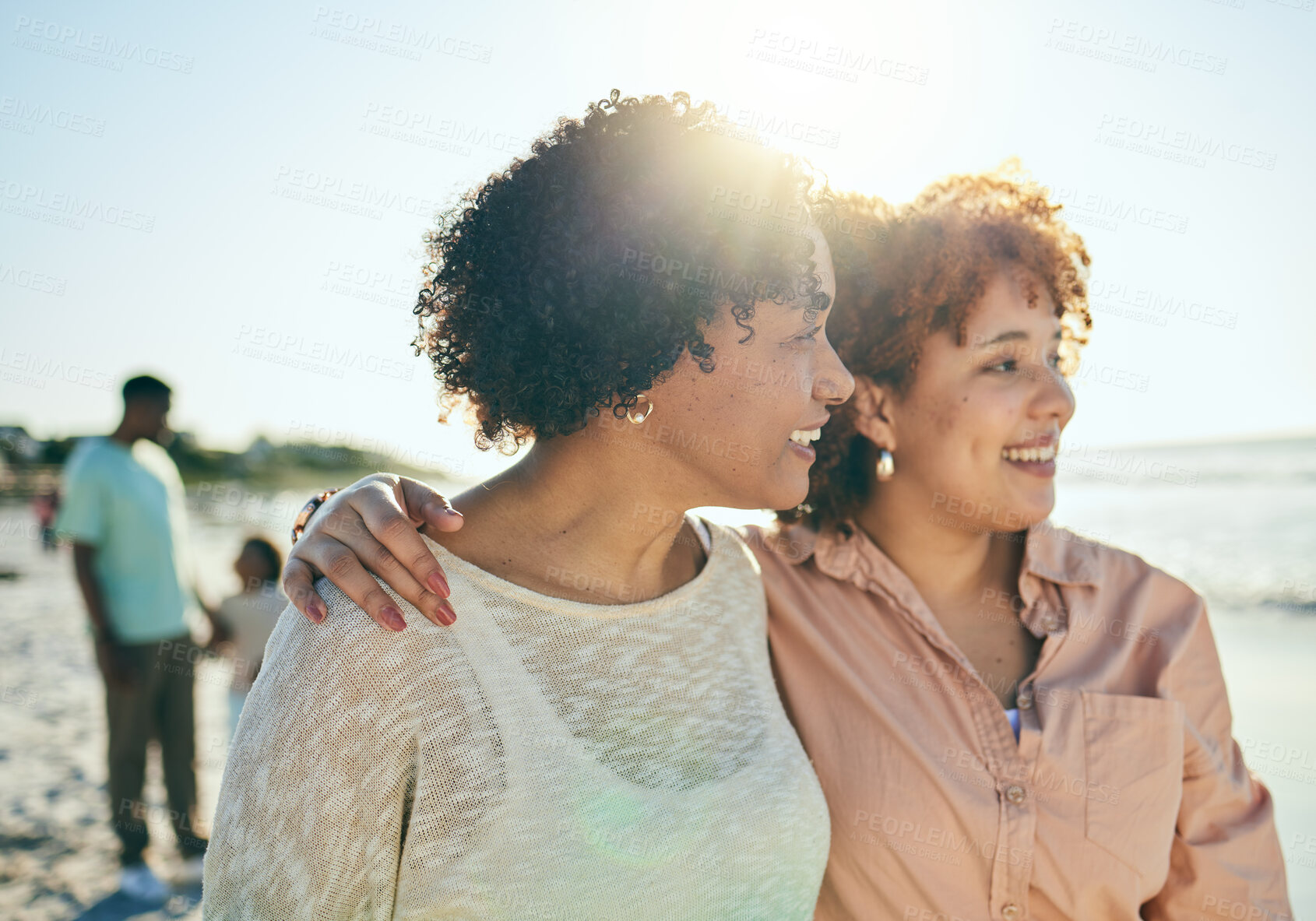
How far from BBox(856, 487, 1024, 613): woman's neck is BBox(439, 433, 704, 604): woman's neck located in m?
0.88

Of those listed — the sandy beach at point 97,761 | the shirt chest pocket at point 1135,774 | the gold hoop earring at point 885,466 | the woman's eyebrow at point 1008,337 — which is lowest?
the sandy beach at point 97,761

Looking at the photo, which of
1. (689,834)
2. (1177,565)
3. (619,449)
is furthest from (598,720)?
(1177,565)

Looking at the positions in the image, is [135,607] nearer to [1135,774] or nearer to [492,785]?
[492,785]

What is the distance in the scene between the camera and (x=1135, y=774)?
6.79 feet

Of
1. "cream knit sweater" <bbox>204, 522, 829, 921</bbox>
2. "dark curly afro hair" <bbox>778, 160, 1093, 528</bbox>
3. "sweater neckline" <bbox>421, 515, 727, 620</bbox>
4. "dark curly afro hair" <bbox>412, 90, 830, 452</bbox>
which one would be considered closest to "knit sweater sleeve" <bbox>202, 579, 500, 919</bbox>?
"cream knit sweater" <bbox>204, 522, 829, 921</bbox>

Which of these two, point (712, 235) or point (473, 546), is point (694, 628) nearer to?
point (473, 546)

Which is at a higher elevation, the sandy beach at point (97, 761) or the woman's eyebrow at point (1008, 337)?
the woman's eyebrow at point (1008, 337)

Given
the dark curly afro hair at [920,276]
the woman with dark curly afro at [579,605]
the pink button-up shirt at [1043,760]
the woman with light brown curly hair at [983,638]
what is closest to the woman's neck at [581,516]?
the woman with dark curly afro at [579,605]

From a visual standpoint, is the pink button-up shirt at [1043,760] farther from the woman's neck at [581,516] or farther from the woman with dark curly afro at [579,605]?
the woman's neck at [581,516]

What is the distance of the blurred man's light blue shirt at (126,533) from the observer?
14.8 feet

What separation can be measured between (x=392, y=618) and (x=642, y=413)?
2.37 feet

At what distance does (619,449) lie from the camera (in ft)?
6.34

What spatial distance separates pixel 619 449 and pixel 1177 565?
11.1 m

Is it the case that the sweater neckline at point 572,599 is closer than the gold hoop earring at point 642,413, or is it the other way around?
the sweater neckline at point 572,599
